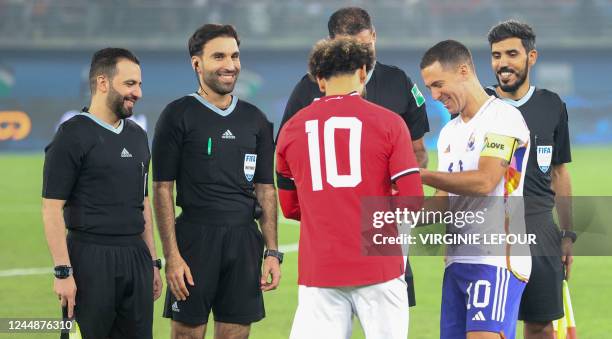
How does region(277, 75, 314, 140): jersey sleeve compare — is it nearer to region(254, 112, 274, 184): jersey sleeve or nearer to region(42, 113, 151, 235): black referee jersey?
region(254, 112, 274, 184): jersey sleeve

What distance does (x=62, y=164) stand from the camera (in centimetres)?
601

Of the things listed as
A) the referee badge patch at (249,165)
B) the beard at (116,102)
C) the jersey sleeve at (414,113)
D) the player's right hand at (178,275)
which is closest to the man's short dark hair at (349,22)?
the jersey sleeve at (414,113)

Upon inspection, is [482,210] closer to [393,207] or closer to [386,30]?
[393,207]

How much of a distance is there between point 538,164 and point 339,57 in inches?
86.6

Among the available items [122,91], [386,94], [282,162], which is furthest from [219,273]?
[386,94]

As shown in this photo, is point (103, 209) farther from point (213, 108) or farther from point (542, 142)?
point (542, 142)

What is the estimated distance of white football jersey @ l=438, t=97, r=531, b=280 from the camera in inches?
224

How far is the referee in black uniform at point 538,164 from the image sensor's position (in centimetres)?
680

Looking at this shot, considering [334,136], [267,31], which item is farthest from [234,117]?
[267,31]

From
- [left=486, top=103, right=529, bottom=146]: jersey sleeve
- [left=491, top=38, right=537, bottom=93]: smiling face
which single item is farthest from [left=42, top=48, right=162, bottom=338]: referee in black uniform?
[left=491, top=38, right=537, bottom=93]: smiling face

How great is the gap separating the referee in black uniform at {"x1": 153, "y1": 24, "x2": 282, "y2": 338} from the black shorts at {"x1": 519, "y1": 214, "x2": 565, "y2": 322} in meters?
1.65

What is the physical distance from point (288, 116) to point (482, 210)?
1545 millimetres

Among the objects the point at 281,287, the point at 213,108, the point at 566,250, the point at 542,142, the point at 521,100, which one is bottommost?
the point at 281,287

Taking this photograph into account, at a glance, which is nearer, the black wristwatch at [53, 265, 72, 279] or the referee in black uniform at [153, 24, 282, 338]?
the black wristwatch at [53, 265, 72, 279]
